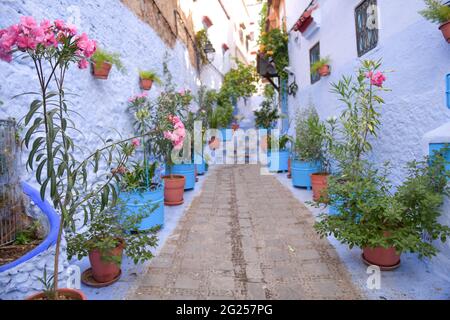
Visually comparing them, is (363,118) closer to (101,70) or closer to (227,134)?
(101,70)

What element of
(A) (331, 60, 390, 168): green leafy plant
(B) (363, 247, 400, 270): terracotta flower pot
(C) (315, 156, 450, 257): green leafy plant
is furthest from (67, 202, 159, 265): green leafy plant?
(A) (331, 60, 390, 168): green leafy plant

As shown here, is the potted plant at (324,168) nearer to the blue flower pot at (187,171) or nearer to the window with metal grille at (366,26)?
the window with metal grille at (366,26)

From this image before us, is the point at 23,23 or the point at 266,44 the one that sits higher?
the point at 266,44

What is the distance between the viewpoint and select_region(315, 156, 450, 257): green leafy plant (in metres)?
2.27

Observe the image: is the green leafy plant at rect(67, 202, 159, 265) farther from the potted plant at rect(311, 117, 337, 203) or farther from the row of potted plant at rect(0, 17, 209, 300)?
the potted plant at rect(311, 117, 337, 203)

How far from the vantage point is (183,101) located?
18.0ft

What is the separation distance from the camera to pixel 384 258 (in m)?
2.54

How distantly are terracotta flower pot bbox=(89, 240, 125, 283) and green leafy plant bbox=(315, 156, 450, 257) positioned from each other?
1.74 metres

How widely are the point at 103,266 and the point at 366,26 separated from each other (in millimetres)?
4154

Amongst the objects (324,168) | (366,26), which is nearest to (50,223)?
(366,26)

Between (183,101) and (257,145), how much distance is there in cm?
580

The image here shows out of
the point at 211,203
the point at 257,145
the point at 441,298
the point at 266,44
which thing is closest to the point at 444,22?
the point at 441,298

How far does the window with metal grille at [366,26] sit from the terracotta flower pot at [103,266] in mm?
3715
